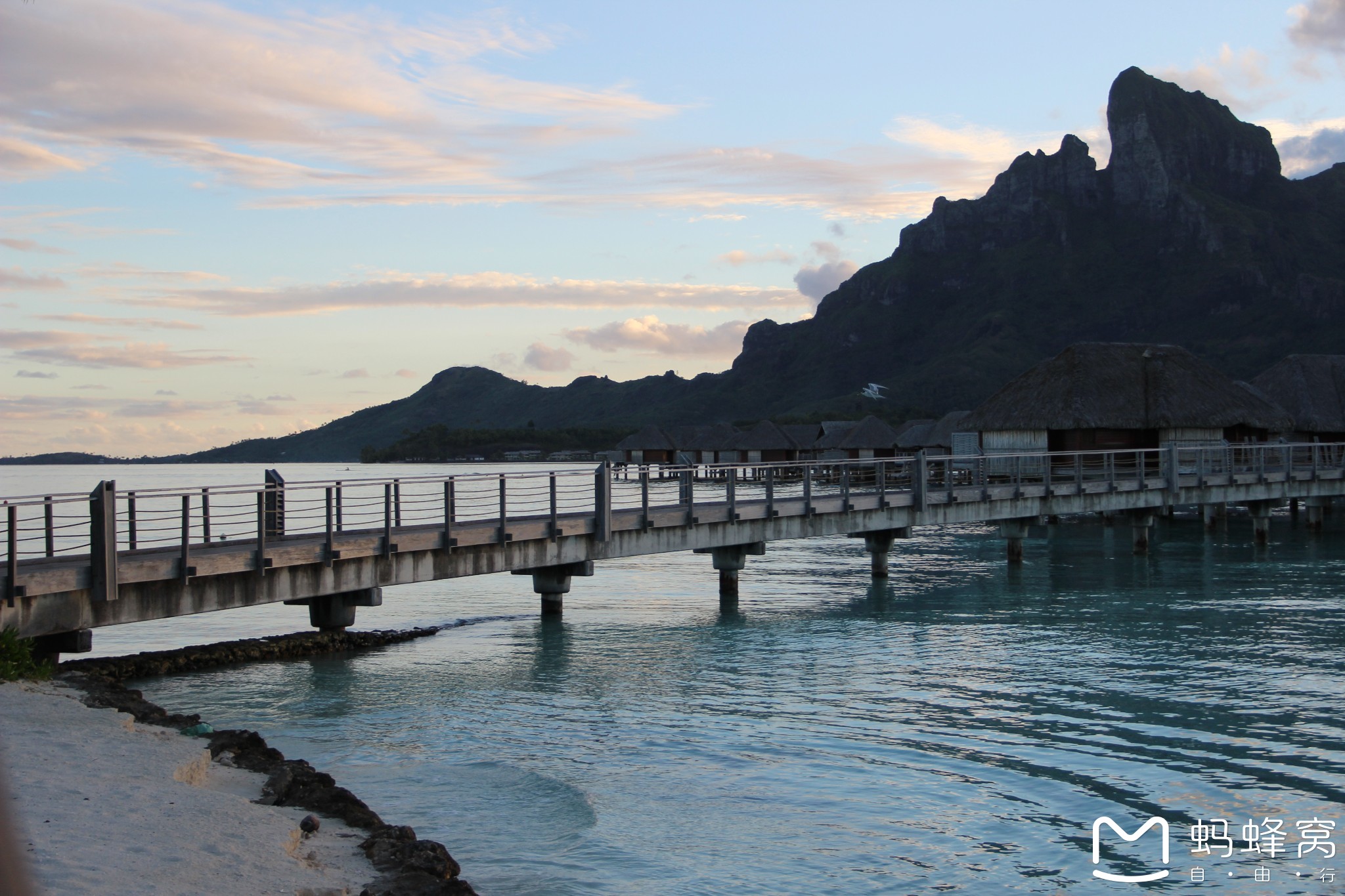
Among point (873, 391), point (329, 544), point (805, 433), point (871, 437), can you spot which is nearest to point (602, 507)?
point (329, 544)

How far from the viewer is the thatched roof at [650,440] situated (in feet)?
371

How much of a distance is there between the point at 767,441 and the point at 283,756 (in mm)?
91000

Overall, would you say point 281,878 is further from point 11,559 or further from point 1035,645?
point 1035,645

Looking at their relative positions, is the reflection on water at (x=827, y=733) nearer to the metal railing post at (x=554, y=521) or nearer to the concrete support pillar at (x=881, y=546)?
the metal railing post at (x=554, y=521)

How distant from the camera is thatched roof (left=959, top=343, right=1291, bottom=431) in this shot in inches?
1843

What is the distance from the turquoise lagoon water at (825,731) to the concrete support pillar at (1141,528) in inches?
331

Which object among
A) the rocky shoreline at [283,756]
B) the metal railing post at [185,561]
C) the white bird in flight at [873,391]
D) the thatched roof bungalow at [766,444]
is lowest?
the rocky shoreline at [283,756]

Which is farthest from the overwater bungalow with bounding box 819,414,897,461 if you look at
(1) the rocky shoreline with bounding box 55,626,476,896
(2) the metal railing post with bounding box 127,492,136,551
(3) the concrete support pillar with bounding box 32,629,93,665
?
(3) the concrete support pillar with bounding box 32,629,93,665

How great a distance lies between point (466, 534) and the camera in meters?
20.9

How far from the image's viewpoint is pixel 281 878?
321 inches

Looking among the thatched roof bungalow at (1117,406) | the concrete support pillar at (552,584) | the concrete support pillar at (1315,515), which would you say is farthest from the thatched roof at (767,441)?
the concrete support pillar at (552,584)

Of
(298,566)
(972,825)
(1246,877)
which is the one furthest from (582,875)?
(298,566)

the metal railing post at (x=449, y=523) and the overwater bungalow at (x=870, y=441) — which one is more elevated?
the overwater bungalow at (x=870, y=441)

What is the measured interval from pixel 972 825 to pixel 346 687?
10.5 meters
